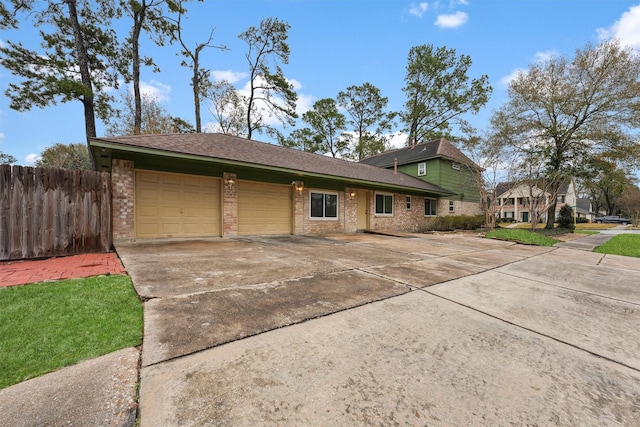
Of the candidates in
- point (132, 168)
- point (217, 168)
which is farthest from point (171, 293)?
point (217, 168)

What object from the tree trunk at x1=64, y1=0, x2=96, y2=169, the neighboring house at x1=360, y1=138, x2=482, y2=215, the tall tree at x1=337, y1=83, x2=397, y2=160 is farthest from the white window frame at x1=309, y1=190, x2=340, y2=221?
the tall tree at x1=337, y1=83, x2=397, y2=160

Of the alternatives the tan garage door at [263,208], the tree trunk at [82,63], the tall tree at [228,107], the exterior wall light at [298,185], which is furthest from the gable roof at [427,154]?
the tree trunk at [82,63]

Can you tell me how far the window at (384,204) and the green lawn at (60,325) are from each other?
11.7 metres

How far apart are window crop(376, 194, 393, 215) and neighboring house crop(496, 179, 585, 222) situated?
6.32m

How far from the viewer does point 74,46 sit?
12281 millimetres

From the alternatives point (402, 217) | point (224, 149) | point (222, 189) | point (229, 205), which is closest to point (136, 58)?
point (224, 149)

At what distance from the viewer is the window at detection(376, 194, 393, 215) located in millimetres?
13312

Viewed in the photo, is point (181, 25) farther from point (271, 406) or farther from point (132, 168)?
point (271, 406)

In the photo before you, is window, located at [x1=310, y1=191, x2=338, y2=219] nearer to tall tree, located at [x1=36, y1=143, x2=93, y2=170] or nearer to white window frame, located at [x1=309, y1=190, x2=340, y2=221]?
white window frame, located at [x1=309, y1=190, x2=340, y2=221]

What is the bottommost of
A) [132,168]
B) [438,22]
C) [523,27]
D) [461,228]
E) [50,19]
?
[461,228]

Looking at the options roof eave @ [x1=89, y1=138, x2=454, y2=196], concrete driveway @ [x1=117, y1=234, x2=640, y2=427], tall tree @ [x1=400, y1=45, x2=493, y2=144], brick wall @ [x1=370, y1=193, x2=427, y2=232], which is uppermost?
tall tree @ [x1=400, y1=45, x2=493, y2=144]

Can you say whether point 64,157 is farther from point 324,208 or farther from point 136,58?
point 324,208

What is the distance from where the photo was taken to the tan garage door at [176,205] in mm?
7234

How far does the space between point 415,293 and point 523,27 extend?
1368 centimetres
